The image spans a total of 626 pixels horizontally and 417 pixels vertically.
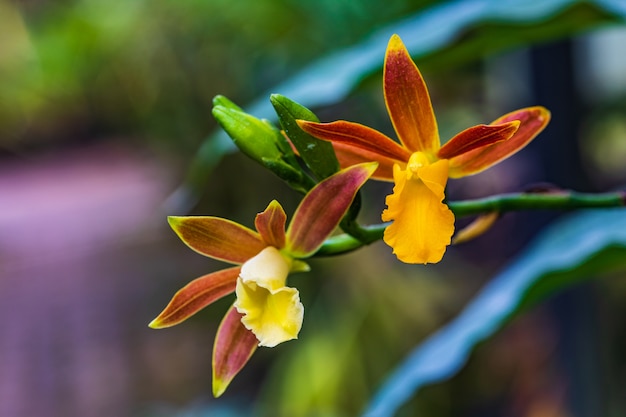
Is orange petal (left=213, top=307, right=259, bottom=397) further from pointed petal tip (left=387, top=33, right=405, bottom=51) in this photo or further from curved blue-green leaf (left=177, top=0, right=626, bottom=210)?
curved blue-green leaf (left=177, top=0, right=626, bottom=210)

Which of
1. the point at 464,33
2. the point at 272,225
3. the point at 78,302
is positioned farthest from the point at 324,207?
the point at 78,302

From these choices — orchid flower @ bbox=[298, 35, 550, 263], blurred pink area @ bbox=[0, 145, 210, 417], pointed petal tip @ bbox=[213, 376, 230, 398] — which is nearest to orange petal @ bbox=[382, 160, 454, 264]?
orchid flower @ bbox=[298, 35, 550, 263]

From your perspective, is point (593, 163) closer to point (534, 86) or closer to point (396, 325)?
point (534, 86)

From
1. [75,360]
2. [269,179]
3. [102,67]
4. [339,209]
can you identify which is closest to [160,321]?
[339,209]

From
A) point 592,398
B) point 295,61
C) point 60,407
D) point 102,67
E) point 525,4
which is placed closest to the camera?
point 525,4

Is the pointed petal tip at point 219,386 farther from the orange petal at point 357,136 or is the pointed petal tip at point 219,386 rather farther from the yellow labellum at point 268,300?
the orange petal at point 357,136

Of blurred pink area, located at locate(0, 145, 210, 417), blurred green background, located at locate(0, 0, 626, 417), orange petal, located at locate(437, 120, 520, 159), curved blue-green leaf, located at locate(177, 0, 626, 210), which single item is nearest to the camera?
orange petal, located at locate(437, 120, 520, 159)

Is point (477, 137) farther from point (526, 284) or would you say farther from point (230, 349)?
point (526, 284)
